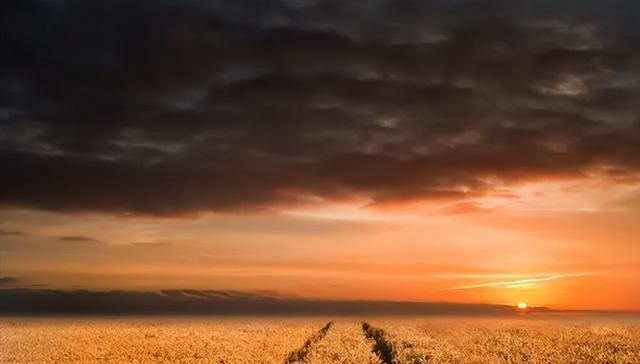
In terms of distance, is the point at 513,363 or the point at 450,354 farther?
the point at 450,354

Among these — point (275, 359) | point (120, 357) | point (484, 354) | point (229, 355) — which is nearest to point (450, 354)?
point (484, 354)

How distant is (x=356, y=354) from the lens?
32500 mm

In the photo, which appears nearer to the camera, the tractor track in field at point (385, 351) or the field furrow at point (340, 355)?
the field furrow at point (340, 355)

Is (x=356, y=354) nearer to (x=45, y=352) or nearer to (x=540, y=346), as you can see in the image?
Result: (x=540, y=346)

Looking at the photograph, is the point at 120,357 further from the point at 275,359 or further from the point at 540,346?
the point at 540,346

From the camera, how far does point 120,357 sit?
34.1 metres

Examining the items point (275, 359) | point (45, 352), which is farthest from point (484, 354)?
point (45, 352)

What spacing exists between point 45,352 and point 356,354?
17095 mm

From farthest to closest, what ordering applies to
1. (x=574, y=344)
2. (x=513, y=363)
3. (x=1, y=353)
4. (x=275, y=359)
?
(x=574, y=344) → (x=1, y=353) → (x=275, y=359) → (x=513, y=363)

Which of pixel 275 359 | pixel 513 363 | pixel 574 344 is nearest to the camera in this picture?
pixel 513 363

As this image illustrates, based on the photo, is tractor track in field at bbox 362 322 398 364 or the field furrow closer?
the field furrow

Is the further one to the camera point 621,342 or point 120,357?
point 621,342

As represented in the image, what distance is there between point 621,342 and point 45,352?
31876 millimetres

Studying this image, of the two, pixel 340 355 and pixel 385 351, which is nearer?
pixel 340 355
